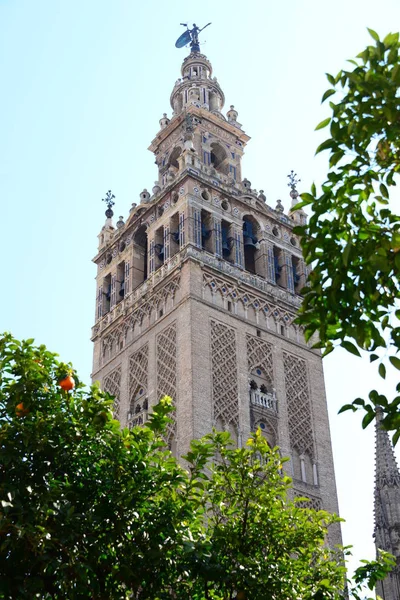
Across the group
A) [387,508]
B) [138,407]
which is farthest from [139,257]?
[387,508]

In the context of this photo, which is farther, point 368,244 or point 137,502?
point 137,502

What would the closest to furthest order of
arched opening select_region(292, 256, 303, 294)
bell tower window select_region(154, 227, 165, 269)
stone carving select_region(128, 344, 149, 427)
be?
1. stone carving select_region(128, 344, 149, 427)
2. bell tower window select_region(154, 227, 165, 269)
3. arched opening select_region(292, 256, 303, 294)

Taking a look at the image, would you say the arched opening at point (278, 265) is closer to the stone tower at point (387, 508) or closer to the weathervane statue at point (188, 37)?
the stone tower at point (387, 508)

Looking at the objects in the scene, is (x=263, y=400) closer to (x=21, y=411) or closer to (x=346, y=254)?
(x=21, y=411)

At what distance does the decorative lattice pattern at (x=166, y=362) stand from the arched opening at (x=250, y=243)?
5127 mm

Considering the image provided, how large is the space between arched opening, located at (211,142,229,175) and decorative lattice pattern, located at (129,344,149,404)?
956cm

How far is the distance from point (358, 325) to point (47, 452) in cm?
473

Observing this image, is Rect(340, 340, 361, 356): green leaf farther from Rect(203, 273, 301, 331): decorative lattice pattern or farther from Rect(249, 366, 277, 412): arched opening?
Rect(203, 273, 301, 331): decorative lattice pattern

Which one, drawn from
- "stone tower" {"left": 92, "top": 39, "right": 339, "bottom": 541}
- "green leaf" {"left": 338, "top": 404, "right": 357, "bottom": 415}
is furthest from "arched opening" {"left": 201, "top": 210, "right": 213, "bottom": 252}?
"green leaf" {"left": 338, "top": 404, "right": 357, "bottom": 415}

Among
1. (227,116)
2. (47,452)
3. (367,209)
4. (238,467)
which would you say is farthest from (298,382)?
(367,209)

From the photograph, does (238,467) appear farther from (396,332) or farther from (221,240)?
(221,240)

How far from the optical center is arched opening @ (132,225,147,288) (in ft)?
112

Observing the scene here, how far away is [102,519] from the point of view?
10.7m

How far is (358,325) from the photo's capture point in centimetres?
779
